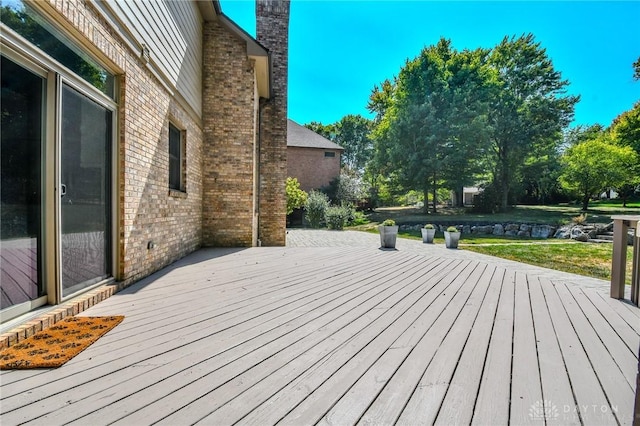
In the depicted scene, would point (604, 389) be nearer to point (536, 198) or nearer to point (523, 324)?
point (523, 324)

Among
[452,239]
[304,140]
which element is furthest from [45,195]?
[304,140]

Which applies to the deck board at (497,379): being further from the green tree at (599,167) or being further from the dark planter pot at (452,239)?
the green tree at (599,167)

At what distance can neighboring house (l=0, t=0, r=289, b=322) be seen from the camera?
2139 millimetres

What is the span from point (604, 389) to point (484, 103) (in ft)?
68.1

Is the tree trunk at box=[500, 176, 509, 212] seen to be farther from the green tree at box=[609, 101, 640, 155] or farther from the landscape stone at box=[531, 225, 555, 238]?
the green tree at box=[609, 101, 640, 155]

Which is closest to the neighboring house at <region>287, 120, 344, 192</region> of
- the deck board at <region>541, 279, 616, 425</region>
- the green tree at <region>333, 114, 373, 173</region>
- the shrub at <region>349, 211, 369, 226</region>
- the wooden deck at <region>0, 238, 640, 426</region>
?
the shrub at <region>349, 211, 369, 226</region>

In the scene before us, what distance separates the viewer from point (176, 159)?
537 cm

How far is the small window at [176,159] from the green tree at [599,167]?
23734mm

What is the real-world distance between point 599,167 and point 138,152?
24.9 metres

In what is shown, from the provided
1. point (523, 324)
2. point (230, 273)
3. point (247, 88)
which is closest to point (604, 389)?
point (523, 324)

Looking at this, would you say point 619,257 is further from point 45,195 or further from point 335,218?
point 335,218

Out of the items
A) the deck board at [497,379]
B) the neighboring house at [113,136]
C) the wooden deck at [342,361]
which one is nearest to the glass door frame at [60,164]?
the neighboring house at [113,136]

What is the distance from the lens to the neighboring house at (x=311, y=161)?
2166 centimetres

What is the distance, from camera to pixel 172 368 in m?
1.65
